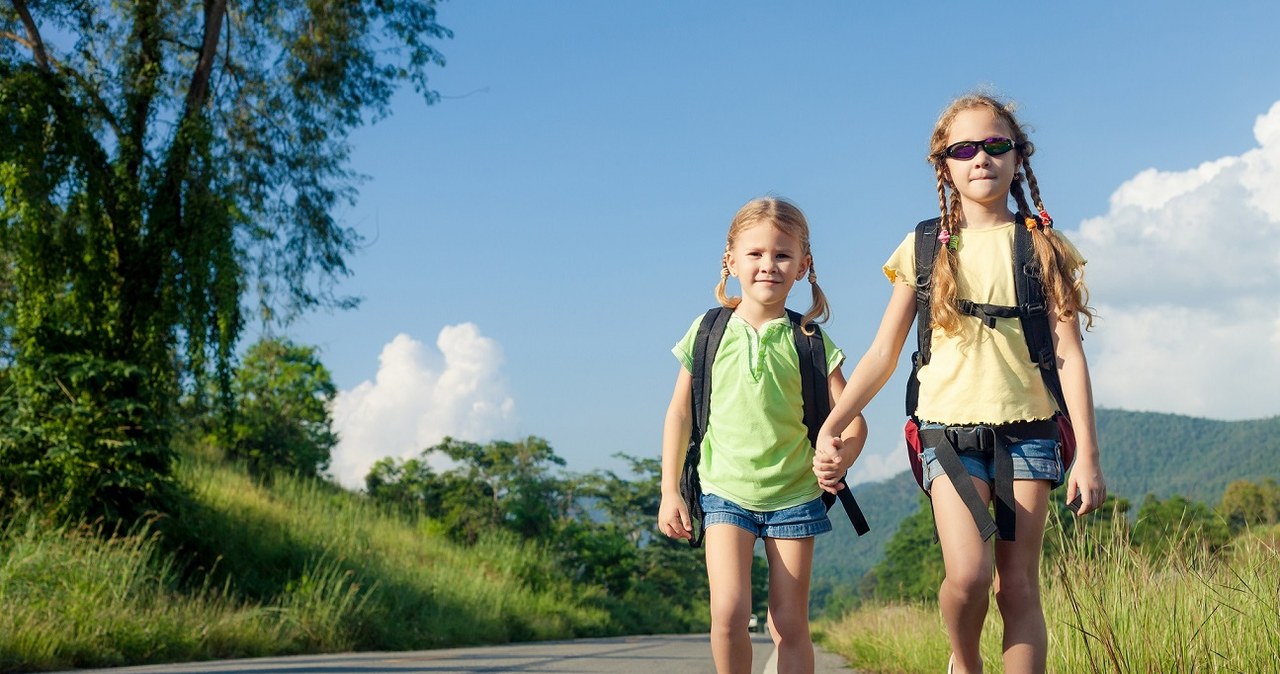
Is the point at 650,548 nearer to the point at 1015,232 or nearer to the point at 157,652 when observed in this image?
the point at 157,652

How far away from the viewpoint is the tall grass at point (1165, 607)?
4582 millimetres

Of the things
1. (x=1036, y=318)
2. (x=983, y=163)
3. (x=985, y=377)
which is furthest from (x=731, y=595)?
(x=983, y=163)

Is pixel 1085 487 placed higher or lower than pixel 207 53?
lower

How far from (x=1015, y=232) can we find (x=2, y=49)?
15.5 m

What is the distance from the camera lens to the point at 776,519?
4.43 m

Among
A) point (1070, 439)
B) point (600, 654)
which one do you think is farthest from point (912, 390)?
point (600, 654)

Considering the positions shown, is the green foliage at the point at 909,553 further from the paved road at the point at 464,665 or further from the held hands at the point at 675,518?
the held hands at the point at 675,518

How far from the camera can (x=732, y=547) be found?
14.3ft

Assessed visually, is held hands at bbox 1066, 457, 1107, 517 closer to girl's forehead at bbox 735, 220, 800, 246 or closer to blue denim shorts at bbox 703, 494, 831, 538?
blue denim shorts at bbox 703, 494, 831, 538

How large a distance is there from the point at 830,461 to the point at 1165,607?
192 cm

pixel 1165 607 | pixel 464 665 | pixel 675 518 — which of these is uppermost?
pixel 675 518

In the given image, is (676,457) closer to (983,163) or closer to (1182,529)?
(983,163)

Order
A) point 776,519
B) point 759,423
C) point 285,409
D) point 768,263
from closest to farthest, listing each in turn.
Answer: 1. point 776,519
2. point 759,423
3. point 768,263
4. point 285,409

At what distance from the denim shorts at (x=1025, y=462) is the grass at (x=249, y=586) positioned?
7.60m
